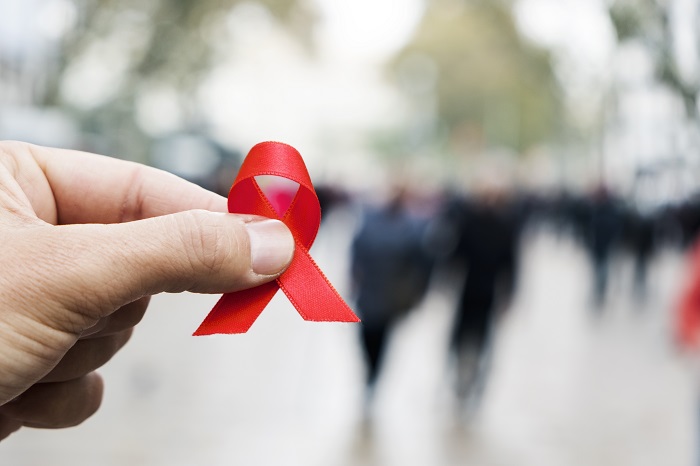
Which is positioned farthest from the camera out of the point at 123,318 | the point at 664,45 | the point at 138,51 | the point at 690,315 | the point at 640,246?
the point at 138,51

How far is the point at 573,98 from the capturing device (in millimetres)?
27359

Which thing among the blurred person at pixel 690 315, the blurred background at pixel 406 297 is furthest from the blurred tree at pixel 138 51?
the blurred person at pixel 690 315

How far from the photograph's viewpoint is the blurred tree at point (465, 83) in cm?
4462

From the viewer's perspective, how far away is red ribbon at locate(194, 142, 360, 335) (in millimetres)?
1152

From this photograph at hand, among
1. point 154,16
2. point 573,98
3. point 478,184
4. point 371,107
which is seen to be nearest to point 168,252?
point 478,184

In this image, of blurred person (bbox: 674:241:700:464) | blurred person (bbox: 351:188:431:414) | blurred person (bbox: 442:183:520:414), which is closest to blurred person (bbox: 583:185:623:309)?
blurred person (bbox: 442:183:520:414)

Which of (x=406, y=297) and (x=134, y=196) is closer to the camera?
(x=134, y=196)

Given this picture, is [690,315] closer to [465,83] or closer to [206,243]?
[206,243]

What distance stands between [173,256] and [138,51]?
1810 cm

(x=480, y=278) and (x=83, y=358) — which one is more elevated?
(x=480, y=278)

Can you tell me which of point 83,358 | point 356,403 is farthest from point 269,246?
point 356,403

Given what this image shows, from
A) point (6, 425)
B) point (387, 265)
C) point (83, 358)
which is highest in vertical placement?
point (387, 265)

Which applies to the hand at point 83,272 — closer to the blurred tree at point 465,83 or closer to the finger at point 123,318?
the finger at point 123,318

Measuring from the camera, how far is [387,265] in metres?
5.77
